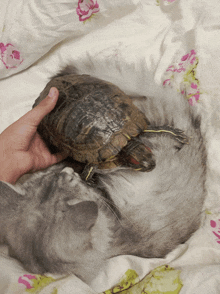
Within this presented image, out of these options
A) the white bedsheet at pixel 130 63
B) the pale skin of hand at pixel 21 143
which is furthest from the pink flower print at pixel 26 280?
the pale skin of hand at pixel 21 143

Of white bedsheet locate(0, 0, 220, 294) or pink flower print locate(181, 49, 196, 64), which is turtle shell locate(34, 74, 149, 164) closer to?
white bedsheet locate(0, 0, 220, 294)

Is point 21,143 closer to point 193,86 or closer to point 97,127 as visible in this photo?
point 97,127

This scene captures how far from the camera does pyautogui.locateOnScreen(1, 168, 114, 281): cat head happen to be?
1.01m

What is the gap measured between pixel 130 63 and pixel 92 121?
1.68 feet

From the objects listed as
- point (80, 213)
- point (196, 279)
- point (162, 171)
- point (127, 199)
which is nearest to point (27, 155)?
point (80, 213)

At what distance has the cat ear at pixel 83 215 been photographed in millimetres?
1052

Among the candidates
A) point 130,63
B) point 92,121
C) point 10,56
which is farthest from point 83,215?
point 10,56

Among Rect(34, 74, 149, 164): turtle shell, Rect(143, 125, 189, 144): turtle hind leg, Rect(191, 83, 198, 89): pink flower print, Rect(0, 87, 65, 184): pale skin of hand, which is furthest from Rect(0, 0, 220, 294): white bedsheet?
Rect(0, 87, 65, 184): pale skin of hand

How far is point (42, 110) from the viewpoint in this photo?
116cm

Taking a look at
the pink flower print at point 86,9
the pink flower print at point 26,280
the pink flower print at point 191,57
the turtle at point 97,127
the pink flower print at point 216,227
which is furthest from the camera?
the pink flower print at point 86,9

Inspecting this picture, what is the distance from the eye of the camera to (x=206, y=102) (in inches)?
47.4

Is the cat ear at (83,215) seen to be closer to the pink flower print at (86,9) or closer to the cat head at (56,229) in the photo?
the cat head at (56,229)

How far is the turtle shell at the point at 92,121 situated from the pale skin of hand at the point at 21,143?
70mm

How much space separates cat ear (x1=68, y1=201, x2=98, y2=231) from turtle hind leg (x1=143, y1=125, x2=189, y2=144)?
456mm
